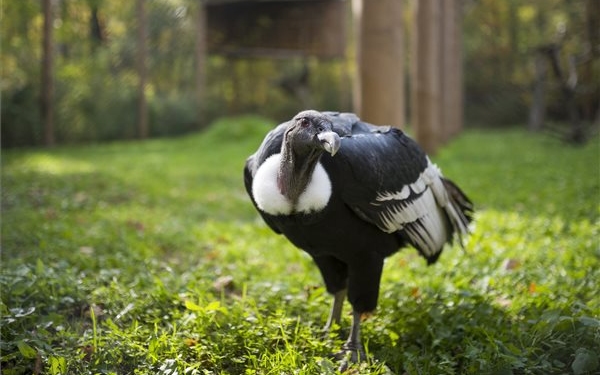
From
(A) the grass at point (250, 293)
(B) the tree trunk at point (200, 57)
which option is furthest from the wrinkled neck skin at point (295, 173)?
(B) the tree trunk at point (200, 57)

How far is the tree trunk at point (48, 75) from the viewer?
12680mm

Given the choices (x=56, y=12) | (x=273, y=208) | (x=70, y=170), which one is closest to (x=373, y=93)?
(x=273, y=208)

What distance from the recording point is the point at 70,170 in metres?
9.31

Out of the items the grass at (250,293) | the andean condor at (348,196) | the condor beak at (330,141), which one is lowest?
the grass at (250,293)

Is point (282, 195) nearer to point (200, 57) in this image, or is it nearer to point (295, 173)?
point (295, 173)

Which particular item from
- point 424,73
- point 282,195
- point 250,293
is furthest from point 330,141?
point 424,73

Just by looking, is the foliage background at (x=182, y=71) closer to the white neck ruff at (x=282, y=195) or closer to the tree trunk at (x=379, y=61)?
the tree trunk at (x=379, y=61)

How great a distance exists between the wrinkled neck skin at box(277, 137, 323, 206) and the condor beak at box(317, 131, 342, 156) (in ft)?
0.38

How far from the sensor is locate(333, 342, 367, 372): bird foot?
2.91m

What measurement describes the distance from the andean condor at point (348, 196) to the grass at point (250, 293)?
0.29 metres

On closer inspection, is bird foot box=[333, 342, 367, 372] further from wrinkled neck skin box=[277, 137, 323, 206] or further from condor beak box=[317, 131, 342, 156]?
condor beak box=[317, 131, 342, 156]

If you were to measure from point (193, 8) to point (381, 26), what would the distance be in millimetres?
16972

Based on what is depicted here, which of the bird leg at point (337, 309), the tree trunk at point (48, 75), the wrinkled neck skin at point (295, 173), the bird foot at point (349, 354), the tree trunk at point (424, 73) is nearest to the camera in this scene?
the wrinkled neck skin at point (295, 173)

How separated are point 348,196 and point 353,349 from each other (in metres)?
0.77
